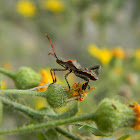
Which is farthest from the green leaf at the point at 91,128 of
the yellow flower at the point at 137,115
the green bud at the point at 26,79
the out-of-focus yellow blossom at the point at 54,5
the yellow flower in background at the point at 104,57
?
the out-of-focus yellow blossom at the point at 54,5

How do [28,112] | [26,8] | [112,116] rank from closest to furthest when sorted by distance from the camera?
1. [112,116]
2. [28,112]
3. [26,8]

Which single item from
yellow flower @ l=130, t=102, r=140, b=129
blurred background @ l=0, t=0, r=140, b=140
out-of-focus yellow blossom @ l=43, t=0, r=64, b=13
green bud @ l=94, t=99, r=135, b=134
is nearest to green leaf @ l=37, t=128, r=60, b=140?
green bud @ l=94, t=99, r=135, b=134

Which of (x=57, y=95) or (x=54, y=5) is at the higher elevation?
(x=54, y=5)

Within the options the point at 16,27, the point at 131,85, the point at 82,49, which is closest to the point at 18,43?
the point at 16,27

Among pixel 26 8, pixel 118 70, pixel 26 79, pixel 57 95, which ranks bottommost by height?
pixel 57 95

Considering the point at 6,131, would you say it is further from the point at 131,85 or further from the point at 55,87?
the point at 131,85

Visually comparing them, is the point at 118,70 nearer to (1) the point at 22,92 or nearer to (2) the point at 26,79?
(2) the point at 26,79

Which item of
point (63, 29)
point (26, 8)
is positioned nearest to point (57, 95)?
point (26, 8)
